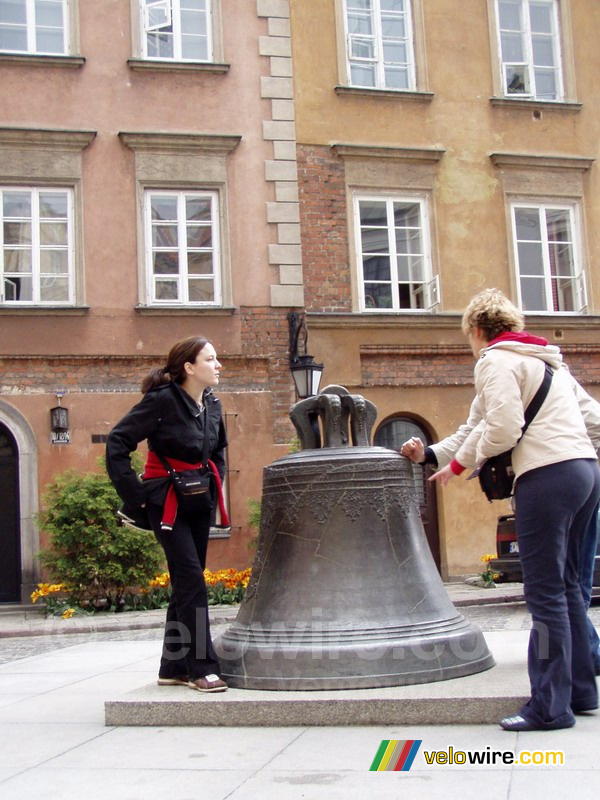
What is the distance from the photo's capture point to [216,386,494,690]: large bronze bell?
4879mm

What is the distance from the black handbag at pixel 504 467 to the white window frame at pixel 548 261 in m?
13.2

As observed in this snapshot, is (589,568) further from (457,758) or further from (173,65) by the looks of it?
(173,65)

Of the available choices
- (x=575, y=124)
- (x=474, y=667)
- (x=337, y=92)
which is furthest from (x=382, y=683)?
(x=575, y=124)

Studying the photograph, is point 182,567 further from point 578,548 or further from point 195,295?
point 195,295

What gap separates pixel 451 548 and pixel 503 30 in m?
8.67

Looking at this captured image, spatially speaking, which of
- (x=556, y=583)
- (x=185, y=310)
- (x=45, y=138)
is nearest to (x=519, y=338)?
(x=556, y=583)

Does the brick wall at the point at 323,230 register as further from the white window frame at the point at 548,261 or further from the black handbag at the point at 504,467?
the black handbag at the point at 504,467

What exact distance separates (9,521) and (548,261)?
9384mm

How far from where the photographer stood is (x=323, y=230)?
55.0 feet

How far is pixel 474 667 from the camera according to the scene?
507 centimetres

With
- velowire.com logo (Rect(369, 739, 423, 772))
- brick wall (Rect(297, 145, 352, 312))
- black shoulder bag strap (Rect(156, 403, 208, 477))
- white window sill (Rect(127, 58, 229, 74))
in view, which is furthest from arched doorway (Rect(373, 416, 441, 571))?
velowire.com logo (Rect(369, 739, 423, 772))

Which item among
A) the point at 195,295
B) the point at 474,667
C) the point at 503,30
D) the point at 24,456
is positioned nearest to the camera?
the point at 474,667

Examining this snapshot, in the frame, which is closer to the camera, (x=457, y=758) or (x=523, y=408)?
(x=457, y=758)

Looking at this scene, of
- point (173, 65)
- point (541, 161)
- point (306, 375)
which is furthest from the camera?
point (541, 161)
